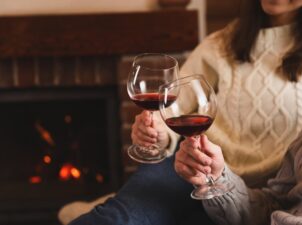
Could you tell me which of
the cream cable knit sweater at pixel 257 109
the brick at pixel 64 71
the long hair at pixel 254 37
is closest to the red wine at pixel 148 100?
the cream cable knit sweater at pixel 257 109

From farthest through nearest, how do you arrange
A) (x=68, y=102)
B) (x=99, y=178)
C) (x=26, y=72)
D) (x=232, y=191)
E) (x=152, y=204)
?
(x=99, y=178), (x=68, y=102), (x=26, y=72), (x=152, y=204), (x=232, y=191)

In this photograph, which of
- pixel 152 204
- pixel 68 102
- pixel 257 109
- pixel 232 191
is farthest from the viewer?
pixel 68 102

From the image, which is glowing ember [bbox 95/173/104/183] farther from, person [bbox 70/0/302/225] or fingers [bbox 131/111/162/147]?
fingers [bbox 131/111/162/147]

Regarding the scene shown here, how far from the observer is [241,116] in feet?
4.96

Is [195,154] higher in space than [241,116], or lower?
higher

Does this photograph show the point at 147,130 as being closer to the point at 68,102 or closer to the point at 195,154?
the point at 195,154

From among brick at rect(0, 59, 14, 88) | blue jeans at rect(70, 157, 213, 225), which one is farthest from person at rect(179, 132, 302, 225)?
brick at rect(0, 59, 14, 88)

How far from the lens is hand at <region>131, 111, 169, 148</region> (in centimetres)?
132

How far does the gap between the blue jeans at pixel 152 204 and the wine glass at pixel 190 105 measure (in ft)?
0.65

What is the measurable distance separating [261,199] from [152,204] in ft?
0.83

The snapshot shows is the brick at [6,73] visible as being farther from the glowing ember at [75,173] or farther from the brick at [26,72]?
the glowing ember at [75,173]

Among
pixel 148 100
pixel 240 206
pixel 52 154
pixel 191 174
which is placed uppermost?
pixel 148 100

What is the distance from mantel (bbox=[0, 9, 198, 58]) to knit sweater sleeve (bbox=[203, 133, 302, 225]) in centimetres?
102

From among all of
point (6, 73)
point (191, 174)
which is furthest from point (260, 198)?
point (6, 73)
